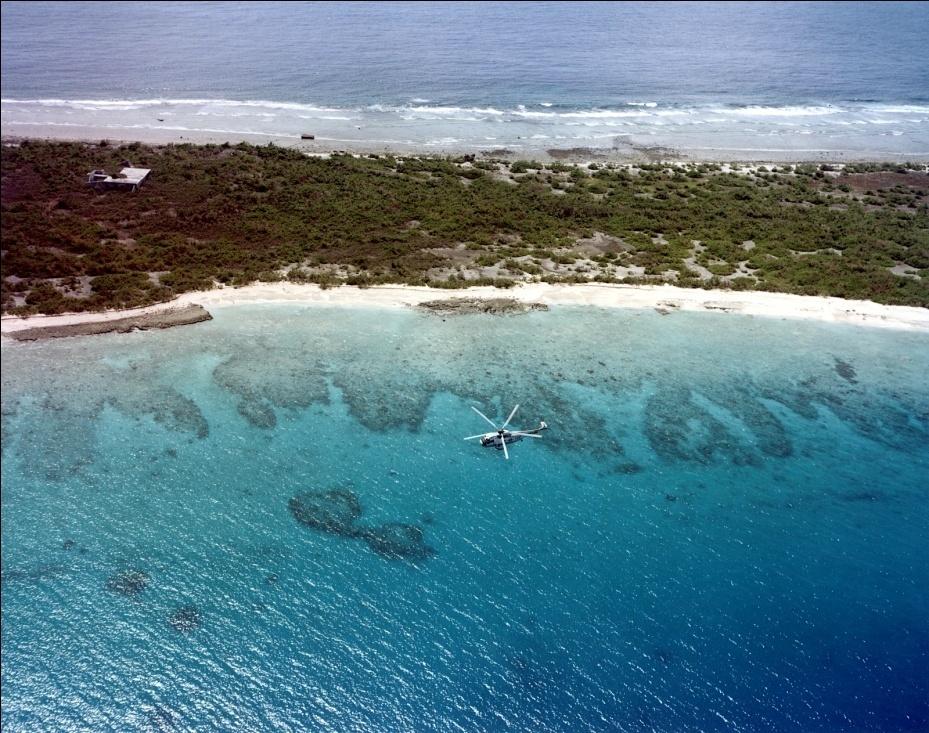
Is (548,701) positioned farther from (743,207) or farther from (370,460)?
(743,207)

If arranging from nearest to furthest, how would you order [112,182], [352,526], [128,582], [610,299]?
[128,582] → [352,526] → [610,299] → [112,182]

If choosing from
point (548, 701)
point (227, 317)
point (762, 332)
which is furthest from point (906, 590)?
point (227, 317)

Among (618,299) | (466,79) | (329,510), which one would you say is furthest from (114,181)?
(466,79)

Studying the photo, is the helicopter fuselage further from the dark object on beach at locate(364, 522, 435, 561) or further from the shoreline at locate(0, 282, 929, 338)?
the shoreline at locate(0, 282, 929, 338)

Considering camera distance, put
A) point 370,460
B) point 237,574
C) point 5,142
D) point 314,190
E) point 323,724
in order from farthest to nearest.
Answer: point 5,142 → point 314,190 → point 370,460 → point 237,574 → point 323,724

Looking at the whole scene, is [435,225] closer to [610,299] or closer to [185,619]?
[610,299]

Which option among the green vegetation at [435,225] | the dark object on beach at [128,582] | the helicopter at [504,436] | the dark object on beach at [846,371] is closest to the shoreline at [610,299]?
the green vegetation at [435,225]

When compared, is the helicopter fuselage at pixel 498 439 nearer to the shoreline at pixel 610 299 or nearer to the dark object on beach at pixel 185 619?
the shoreline at pixel 610 299
